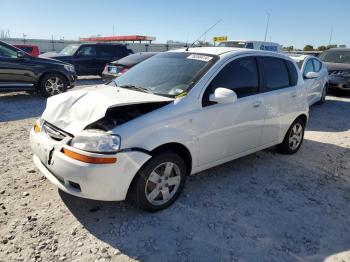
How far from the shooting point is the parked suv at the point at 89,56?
1450 cm

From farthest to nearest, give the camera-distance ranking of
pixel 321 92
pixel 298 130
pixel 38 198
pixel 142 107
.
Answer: pixel 321 92, pixel 298 130, pixel 38 198, pixel 142 107

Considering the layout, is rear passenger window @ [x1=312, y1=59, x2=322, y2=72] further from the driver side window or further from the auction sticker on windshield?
the auction sticker on windshield

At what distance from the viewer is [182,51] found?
15.4 feet

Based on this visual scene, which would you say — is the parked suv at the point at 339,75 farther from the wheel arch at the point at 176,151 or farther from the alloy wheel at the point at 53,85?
the wheel arch at the point at 176,151

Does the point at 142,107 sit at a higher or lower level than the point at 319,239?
higher

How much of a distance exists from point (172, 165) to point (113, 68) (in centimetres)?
829

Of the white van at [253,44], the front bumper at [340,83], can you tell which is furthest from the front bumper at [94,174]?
the front bumper at [340,83]

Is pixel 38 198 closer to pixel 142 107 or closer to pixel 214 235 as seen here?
pixel 142 107

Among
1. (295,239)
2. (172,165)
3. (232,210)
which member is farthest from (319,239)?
(172,165)

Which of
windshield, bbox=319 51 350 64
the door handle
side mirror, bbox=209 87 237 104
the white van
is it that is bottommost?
the door handle

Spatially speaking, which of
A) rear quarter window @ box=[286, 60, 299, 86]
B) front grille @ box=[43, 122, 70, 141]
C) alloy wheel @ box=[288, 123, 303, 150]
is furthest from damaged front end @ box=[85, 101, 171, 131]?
alloy wheel @ box=[288, 123, 303, 150]

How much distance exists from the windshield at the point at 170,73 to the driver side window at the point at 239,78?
0.19 meters

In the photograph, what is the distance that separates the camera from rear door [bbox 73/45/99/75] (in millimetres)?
14555

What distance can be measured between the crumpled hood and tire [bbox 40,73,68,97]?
594 cm
